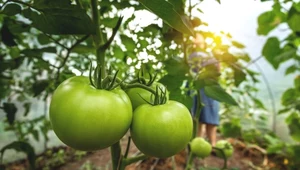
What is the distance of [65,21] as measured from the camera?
1.63 ft

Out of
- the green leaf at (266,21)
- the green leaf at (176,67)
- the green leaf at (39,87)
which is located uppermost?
the green leaf at (266,21)

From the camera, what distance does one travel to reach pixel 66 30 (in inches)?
19.7

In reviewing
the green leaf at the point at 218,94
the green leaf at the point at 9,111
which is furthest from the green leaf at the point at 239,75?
the green leaf at the point at 9,111

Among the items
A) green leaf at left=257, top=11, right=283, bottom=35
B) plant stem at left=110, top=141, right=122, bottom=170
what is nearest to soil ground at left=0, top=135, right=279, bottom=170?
green leaf at left=257, top=11, right=283, bottom=35

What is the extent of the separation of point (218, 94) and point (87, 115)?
0.44m

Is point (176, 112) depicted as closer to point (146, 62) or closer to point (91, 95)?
point (91, 95)

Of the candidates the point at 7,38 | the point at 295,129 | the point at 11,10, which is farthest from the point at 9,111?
the point at 295,129

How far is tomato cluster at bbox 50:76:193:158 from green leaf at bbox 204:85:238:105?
0.93 feet

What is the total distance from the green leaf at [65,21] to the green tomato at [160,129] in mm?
182

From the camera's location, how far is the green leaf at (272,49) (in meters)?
1.64

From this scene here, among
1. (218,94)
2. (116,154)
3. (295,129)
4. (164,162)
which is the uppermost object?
(218,94)

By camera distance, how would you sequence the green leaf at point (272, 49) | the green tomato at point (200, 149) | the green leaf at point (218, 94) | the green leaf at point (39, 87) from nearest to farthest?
1. the green leaf at point (218, 94)
2. the green leaf at point (39, 87)
3. the green tomato at point (200, 149)
4. the green leaf at point (272, 49)

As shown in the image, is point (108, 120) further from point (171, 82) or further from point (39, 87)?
point (39, 87)

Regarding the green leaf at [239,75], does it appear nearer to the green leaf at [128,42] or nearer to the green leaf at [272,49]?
the green leaf at [128,42]
